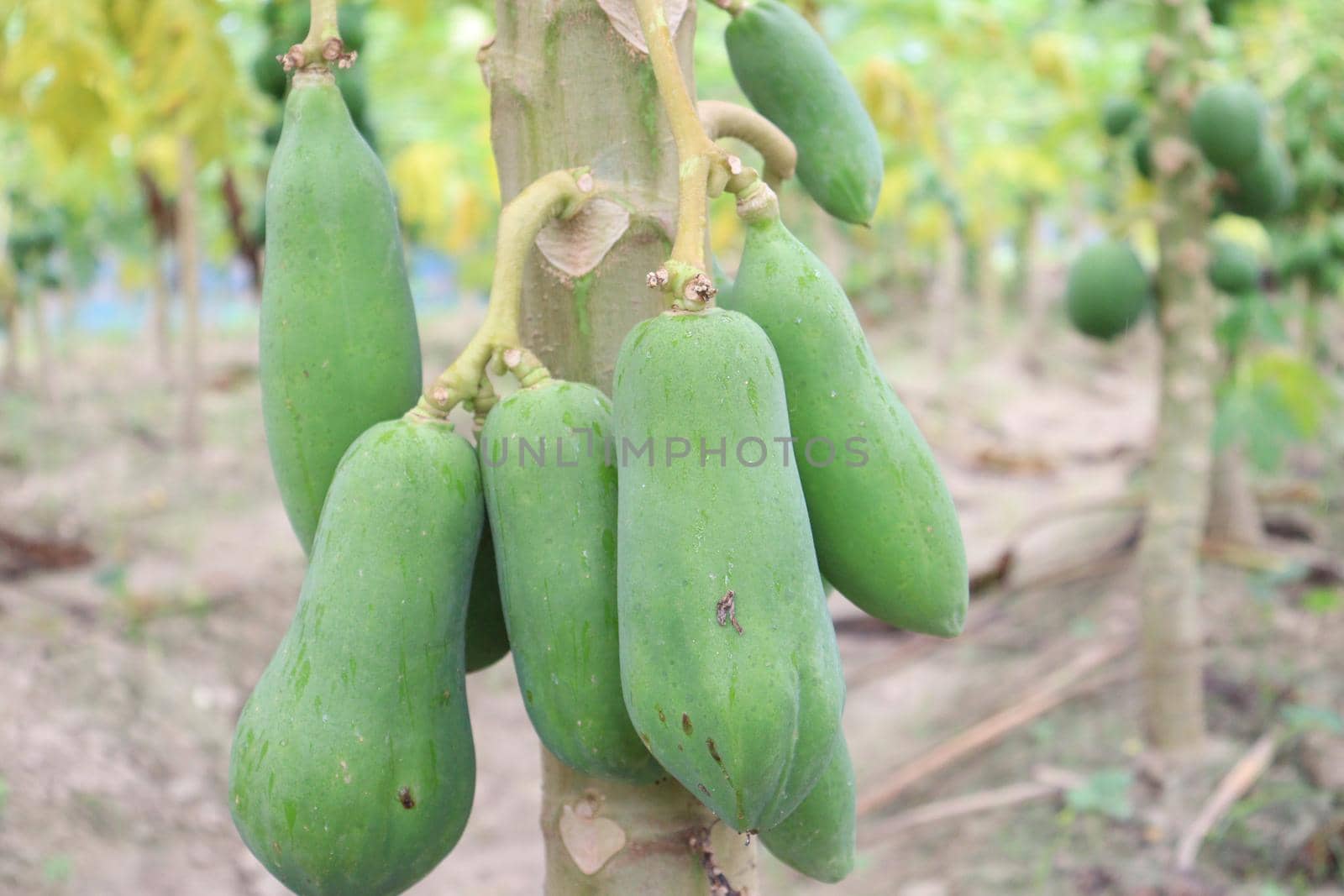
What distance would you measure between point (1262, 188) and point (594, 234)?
2.79m

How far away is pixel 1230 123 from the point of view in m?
2.87

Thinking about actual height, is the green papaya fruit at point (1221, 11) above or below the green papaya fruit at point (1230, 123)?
above

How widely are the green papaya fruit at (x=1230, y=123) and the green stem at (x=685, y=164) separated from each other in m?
2.53

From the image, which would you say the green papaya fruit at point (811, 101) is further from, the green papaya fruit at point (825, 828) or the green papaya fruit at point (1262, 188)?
the green papaya fruit at point (1262, 188)

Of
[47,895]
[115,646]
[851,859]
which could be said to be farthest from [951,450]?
[851,859]

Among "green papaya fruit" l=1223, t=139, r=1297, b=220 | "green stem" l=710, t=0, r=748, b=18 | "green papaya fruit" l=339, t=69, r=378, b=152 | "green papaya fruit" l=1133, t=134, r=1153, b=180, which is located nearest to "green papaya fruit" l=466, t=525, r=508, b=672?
"green stem" l=710, t=0, r=748, b=18

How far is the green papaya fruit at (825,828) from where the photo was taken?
0.88 meters

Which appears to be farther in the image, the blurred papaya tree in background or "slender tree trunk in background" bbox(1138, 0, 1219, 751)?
"slender tree trunk in background" bbox(1138, 0, 1219, 751)

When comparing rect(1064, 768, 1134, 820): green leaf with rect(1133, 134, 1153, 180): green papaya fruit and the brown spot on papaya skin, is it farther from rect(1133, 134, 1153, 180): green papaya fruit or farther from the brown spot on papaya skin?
the brown spot on papaya skin

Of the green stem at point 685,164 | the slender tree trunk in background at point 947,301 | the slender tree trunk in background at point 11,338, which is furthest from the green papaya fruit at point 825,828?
the slender tree trunk in background at point 11,338

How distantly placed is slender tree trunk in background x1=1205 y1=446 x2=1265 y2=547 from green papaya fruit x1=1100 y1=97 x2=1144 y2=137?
140 centimetres

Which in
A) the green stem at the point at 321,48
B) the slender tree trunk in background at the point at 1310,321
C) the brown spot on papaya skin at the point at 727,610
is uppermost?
the green stem at the point at 321,48

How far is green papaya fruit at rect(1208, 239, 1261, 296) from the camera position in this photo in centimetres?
389

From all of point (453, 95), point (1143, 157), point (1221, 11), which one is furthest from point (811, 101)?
point (453, 95)
